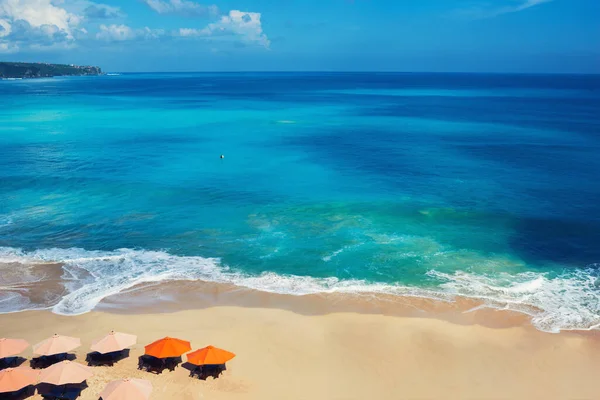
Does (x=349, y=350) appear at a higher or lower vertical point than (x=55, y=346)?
lower

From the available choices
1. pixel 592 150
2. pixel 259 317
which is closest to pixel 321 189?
pixel 259 317

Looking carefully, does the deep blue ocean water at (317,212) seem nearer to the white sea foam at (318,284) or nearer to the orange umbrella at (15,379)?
the white sea foam at (318,284)

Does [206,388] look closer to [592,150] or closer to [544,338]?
[544,338]

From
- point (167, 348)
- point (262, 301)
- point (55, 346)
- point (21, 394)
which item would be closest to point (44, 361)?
point (55, 346)

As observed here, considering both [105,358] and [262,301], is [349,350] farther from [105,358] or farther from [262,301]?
[105,358]

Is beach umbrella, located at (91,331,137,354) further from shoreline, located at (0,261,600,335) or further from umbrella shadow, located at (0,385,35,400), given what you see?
shoreline, located at (0,261,600,335)

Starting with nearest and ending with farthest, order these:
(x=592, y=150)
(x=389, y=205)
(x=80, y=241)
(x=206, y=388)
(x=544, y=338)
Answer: (x=206, y=388), (x=544, y=338), (x=80, y=241), (x=389, y=205), (x=592, y=150)
